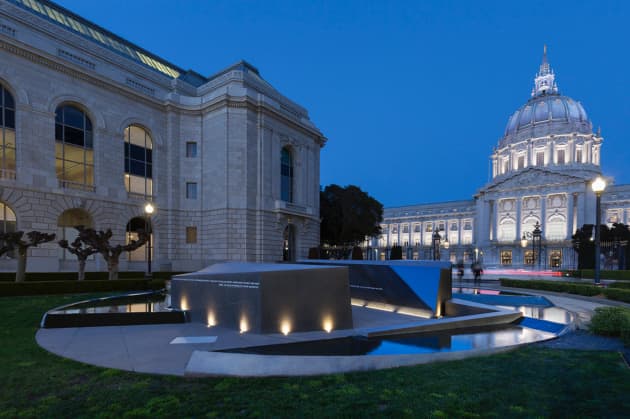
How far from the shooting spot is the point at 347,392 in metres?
5.20

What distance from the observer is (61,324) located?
10.5 meters

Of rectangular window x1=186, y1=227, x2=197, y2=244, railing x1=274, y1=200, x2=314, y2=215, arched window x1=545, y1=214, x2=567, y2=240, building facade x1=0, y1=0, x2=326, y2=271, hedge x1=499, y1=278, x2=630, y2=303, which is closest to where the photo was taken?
hedge x1=499, y1=278, x2=630, y2=303

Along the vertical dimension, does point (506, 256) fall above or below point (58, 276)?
below

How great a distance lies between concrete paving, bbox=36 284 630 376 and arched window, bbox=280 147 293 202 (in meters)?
29.1

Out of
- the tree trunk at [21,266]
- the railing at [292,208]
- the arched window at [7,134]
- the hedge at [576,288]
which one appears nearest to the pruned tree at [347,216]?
the railing at [292,208]

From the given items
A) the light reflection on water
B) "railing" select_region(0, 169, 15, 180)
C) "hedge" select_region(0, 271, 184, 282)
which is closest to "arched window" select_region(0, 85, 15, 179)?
"railing" select_region(0, 169, 15, 180)

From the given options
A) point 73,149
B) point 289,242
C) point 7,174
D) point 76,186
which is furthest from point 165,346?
point 289,242

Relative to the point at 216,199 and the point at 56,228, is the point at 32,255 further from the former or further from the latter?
the point at 216,199

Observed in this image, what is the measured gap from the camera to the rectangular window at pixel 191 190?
3569 centimetres

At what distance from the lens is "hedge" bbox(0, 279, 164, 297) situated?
17.2 m

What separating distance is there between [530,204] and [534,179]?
672 cm

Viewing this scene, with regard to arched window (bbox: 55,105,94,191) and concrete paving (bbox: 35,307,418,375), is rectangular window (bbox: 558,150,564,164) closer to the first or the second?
concrete paving (bbox: 35,307,418,375)

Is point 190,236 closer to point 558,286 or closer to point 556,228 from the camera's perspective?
point 558,286

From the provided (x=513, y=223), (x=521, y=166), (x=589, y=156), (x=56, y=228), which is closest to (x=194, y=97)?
(x=56, y=228)
